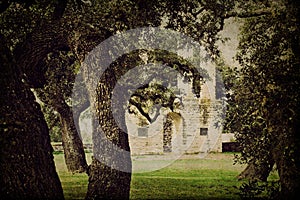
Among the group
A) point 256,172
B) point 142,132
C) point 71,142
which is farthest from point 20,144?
point 142,132

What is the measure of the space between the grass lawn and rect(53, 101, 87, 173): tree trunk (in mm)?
211

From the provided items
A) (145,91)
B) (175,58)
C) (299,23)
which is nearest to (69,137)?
(145,91)

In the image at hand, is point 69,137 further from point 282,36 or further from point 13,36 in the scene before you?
point 282,36

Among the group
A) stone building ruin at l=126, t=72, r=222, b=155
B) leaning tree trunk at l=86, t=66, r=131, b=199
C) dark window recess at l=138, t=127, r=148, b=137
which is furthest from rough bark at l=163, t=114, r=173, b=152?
leaning tree trunk at l=86, t=66, r=131, b=199

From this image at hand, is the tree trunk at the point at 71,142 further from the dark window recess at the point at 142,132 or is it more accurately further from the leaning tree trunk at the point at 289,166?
the leaning tree trunk at the point at 289,166

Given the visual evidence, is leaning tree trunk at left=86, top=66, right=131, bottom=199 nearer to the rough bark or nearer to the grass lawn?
the grass lawn

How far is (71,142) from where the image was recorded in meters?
10.7

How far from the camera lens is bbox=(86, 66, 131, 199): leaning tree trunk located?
26.2 ft

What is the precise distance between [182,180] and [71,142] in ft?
8.17

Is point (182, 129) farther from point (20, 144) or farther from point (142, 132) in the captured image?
point (20, 144)

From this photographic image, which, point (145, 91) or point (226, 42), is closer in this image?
point (226, 42)

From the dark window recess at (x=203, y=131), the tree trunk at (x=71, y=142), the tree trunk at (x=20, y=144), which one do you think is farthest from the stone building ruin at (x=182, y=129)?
the tree trunk at (x=20, y=144)

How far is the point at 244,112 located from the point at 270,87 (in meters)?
1.67

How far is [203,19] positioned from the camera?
938 centimetres
